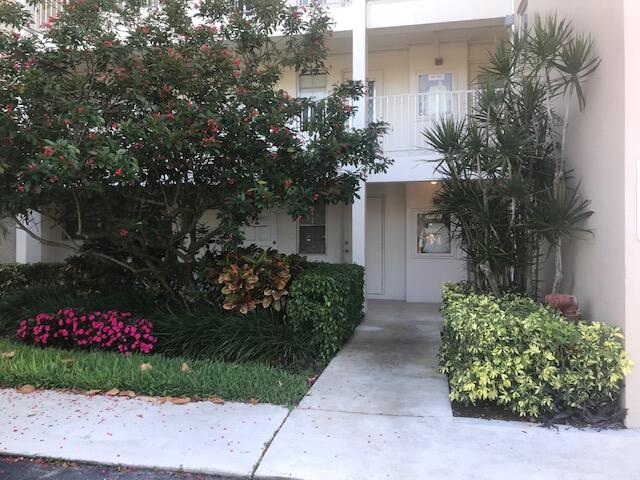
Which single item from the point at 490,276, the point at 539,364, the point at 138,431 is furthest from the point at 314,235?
the point at 138,431

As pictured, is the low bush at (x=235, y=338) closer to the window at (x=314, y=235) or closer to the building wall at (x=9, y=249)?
the window at (x=314, y=235)

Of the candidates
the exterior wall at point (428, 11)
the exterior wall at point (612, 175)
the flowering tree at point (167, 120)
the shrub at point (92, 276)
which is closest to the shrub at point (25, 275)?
the shrub at point (92, 276)

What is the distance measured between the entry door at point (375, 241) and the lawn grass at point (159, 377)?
19.6 ft

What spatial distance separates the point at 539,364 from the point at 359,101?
5.85 meters

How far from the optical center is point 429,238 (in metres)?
11.0

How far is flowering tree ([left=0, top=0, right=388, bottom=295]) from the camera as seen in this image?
216 inches

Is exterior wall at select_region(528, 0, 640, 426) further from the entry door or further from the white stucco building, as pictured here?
the entry door

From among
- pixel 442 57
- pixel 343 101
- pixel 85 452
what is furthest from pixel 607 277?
pixel 442 57

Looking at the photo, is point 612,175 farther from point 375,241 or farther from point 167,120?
point 375,241

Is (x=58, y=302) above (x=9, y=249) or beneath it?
beneath

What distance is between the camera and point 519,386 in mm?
4379

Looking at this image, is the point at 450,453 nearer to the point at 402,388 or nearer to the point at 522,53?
the point at 402,388

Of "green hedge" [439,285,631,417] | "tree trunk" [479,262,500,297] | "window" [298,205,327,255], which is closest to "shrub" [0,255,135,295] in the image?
"window" [298,205,327,255]

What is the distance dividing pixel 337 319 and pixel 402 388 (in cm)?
153
